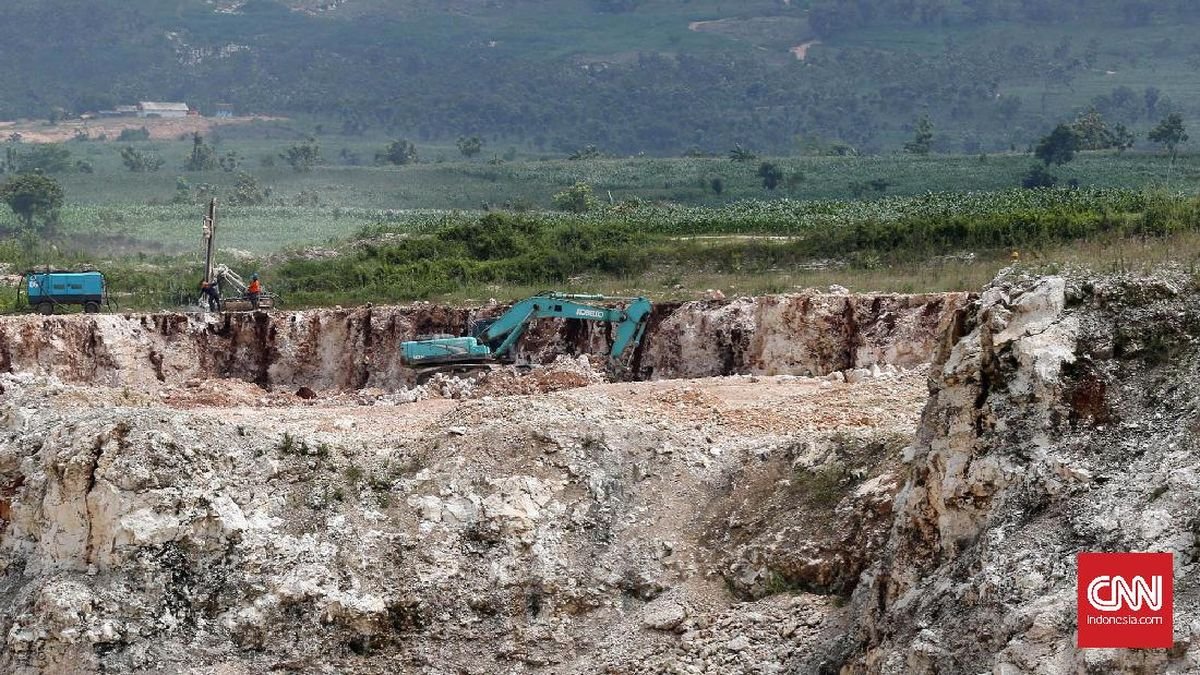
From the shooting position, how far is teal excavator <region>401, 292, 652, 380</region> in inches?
1561

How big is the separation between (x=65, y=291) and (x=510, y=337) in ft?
39.3

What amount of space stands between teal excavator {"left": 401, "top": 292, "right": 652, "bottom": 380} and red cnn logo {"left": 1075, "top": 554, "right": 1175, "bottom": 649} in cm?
2296

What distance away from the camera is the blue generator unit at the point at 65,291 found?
45.3 m

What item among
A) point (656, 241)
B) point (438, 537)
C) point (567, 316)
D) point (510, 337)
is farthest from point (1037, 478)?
point (656, 241)

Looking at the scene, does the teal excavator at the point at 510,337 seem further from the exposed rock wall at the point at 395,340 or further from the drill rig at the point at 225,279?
the drill rig at the point at 225,279

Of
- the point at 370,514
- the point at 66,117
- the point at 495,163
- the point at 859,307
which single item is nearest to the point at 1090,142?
the point at 495,163

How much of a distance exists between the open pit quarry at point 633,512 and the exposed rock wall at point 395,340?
22.1 ft

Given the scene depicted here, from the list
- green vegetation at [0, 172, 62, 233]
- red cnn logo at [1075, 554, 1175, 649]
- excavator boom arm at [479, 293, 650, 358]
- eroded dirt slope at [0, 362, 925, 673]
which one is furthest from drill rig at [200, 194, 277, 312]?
green vegetation at [0, 172, 62, 233]

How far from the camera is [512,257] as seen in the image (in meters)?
54.4

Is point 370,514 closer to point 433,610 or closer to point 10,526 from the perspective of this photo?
point 433,610

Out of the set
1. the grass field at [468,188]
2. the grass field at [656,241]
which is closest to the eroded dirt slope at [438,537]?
the grass field at [656,241]

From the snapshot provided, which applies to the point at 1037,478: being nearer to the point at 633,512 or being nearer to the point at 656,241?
the point at 633,512

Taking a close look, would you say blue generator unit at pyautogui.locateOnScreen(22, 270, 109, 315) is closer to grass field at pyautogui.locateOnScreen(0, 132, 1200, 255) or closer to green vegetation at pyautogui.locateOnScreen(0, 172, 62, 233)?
grass field at pyautogui.locateOnScreen(0, 132, 1200, 255)

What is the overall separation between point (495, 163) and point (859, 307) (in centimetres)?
10231
